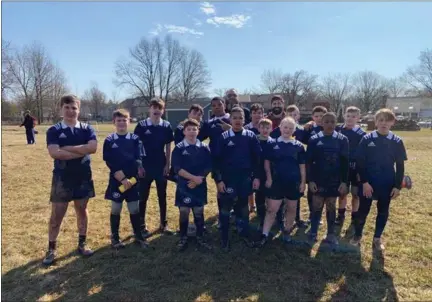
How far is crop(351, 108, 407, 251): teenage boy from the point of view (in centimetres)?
436

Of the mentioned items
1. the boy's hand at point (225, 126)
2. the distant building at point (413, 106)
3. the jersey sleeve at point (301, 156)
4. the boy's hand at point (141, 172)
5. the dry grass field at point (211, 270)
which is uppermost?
the distant building at point (413, 106)

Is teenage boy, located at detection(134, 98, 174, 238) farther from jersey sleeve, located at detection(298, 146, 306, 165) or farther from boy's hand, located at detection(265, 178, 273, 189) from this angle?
jersey sleeve, located at detection(298, 146, 306, 165)

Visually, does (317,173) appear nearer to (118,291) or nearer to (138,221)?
(138,221)

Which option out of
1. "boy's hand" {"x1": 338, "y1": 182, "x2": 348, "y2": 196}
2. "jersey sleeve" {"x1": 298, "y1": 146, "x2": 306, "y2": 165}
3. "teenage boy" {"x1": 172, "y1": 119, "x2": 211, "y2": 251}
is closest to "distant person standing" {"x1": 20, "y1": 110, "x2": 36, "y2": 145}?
"teenage boy" {"x1": 172, "y1": 119, "x2": 211, "y2": 251}

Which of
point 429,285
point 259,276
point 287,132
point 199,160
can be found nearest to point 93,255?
point 199,160

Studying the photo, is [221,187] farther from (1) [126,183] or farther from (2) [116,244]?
(2) [116,244]

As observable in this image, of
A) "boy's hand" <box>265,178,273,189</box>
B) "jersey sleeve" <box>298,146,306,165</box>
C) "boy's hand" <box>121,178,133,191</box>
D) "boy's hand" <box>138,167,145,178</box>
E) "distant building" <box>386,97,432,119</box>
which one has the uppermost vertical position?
"distant building" <box>386,97,432,119</box>

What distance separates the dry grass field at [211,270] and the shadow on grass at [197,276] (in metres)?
0.01

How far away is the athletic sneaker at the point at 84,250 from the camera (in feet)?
14.5

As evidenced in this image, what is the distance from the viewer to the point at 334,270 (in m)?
4.00

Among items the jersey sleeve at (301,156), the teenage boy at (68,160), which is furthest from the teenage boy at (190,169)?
the jersey sleeve at (301,156)

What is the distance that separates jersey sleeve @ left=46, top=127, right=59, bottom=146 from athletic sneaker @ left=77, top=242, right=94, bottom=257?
157 centimetres

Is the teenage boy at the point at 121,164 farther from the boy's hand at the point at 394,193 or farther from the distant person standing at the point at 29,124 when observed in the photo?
the distant person standing at the point at 29,124

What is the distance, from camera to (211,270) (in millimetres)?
3980
